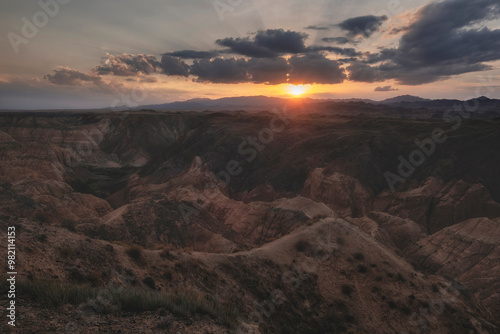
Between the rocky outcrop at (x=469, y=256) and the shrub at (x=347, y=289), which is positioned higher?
the shrub at (x=347, y=289)

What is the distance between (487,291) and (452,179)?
28233 mm

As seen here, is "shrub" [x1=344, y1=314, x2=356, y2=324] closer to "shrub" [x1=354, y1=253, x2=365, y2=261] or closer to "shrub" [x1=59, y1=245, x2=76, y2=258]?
"shrub" [x1=354, y1=253, x2=365, y2=261]

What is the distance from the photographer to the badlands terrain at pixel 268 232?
36.7 ft

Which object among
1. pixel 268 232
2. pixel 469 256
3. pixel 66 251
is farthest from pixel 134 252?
pixel 469 256

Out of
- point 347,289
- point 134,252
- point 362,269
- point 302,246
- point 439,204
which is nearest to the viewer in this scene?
point 134,252

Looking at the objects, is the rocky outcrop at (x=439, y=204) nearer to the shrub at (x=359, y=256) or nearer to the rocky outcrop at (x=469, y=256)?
the rocky outcrop at (x=469, y=256)

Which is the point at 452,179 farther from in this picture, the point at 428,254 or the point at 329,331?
the point at 329,331

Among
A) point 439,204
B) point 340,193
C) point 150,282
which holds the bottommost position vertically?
point 439,204

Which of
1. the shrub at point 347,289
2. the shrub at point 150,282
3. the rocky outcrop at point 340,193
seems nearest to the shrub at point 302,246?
the shrub at point 347,289

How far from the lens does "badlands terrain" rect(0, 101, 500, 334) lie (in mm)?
11195

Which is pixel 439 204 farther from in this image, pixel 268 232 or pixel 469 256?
pixel 268 232

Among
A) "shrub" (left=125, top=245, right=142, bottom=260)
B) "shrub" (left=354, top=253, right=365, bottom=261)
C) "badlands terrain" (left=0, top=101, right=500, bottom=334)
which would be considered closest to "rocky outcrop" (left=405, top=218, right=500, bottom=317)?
"badlands terrain" (left=0, top=101, right=500, bottom=334)

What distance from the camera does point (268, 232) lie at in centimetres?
3869

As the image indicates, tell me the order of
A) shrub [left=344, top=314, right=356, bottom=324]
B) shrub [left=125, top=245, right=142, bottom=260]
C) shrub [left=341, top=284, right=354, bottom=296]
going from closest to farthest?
shrub [left=125, top=245, right=142, bottom=260] → shrub [left=344, top=314, right=356, bottom=324] → shrub [left=341, top=284, right=354, bottom=296]
